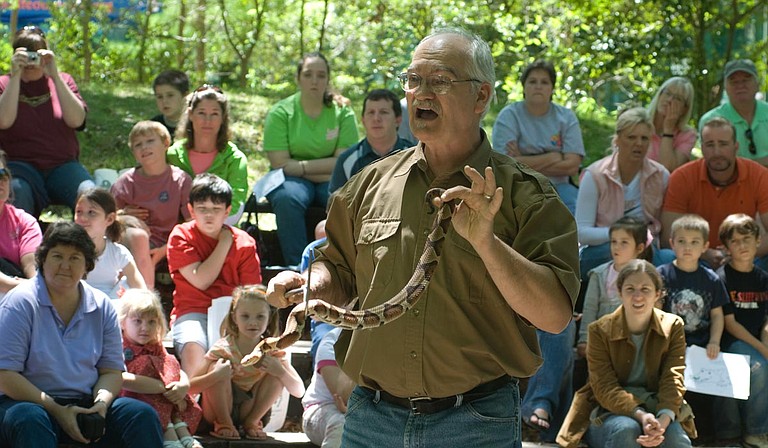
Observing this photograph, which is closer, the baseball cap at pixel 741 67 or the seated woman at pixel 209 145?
the seated woman at pixel 209 145

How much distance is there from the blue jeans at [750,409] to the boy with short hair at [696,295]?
0.08 m

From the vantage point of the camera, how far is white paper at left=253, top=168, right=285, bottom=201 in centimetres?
796

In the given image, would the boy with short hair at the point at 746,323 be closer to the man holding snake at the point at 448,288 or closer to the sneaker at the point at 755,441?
the sneaker at the point at 755,441

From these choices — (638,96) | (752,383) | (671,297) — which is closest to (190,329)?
(671,297)

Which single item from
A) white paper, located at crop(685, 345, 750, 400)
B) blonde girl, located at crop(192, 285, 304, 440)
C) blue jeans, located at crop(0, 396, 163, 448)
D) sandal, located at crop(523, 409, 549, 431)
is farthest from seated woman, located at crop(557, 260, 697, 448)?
blue jeans, located at crop(0, 396, 163, 448)

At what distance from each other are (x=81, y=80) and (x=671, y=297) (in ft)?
32.3

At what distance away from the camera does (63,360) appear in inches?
209

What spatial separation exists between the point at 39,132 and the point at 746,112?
5760 millimetres

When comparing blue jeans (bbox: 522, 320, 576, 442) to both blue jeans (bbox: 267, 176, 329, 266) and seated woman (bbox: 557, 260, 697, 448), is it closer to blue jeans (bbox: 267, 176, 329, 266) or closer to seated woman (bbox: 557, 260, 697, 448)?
seated woman (bbox: 557, 260, 697, 448)

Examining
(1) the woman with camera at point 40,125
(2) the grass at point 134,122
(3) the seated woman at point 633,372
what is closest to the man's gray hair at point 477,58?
(3) the seated woman at point 633,372

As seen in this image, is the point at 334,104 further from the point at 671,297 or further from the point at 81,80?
the point at 81,80

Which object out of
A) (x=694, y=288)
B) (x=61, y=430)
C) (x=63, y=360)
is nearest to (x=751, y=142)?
(x=694, y=288)

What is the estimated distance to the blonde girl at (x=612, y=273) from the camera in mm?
6676

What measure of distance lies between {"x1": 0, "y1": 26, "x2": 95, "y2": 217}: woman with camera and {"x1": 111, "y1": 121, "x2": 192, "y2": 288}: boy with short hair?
0.33m
